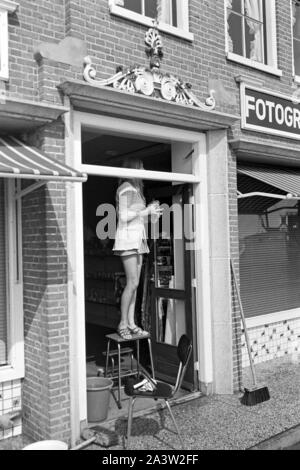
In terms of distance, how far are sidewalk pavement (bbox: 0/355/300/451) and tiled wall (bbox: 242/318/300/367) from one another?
93cm

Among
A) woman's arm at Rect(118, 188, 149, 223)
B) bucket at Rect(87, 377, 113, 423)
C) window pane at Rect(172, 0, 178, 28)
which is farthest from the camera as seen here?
window pane at Rect(172, 0, 178, 28)

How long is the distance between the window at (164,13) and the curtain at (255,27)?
63.6 inches

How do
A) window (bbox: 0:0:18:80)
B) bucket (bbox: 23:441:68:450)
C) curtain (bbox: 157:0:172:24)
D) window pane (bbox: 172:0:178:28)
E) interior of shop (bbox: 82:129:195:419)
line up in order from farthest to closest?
1. interior of shop (bbox: 82:129:195:419)
2. window pane (bbox: 172:0:178:28)
3. curtain (bbox: 157:0:172:24)
4. window (bbox: 0:0:18:80)
5. bucket (bbox: 23:441:68:450)

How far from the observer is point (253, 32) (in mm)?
7090

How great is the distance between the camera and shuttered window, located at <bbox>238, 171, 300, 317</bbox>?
705 cm

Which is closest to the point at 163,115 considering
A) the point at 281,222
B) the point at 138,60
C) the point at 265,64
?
the point at 138,60

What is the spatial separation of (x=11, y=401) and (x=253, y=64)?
5277 mm

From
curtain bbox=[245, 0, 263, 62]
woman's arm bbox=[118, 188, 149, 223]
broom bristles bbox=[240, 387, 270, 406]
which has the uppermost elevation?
curtain bbox=[245, 0, 263, 62]

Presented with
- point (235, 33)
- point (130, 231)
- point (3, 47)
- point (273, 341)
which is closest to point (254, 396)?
point (273, 341)

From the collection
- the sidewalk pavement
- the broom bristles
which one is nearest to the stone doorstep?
the sidewalk pavement

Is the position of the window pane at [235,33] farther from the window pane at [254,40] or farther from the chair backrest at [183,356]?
the chair backrest at [183,356]

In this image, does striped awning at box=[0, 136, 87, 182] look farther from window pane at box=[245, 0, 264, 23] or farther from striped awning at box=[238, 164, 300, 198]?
window pane at box=[245, 0, 264, 23]

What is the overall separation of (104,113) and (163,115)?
697 millimetres
